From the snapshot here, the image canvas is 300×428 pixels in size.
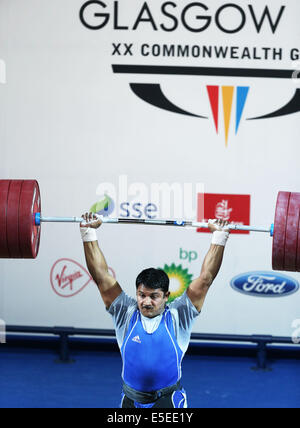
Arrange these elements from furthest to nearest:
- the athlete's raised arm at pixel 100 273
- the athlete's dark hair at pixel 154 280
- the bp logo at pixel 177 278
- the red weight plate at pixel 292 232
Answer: the bp logo at pixel 177 278 < the red weight plate at pixel 292 232 < the athlete's raised arm at pixel 100 273 < the athlete's dark hair at pixel 154 280

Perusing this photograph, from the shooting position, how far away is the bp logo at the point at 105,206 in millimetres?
6113

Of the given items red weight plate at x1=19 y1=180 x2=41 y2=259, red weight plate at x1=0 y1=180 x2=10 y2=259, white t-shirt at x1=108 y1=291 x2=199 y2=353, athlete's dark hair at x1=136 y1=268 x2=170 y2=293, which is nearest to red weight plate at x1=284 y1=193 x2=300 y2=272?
white t-shirt at x1=108 y1=291 x2=199 y2=353

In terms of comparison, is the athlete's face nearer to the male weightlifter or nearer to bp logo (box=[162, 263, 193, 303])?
the male weightlifter

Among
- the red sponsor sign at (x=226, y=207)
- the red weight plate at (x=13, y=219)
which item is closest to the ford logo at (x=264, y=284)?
the red sponsor sign at (x=226, y=207)

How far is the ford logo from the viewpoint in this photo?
20.2ft

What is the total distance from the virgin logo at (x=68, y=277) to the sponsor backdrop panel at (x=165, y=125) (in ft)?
0.19

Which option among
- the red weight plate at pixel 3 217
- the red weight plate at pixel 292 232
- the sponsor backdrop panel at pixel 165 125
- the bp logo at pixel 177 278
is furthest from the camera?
the bp logo at pixel 177 278

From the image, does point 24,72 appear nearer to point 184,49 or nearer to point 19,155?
point 19,155

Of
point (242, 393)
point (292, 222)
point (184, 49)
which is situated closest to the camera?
point (292, 222)

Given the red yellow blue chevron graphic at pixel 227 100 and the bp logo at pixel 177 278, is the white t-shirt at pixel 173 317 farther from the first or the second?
the red yellow blue chevron graphic at pixel 227 100

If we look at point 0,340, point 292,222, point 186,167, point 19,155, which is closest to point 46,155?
point 19,155

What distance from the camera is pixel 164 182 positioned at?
610 cm

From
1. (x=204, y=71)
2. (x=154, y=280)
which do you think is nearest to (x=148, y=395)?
(x=154, y=280)

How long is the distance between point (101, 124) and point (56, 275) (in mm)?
1425
